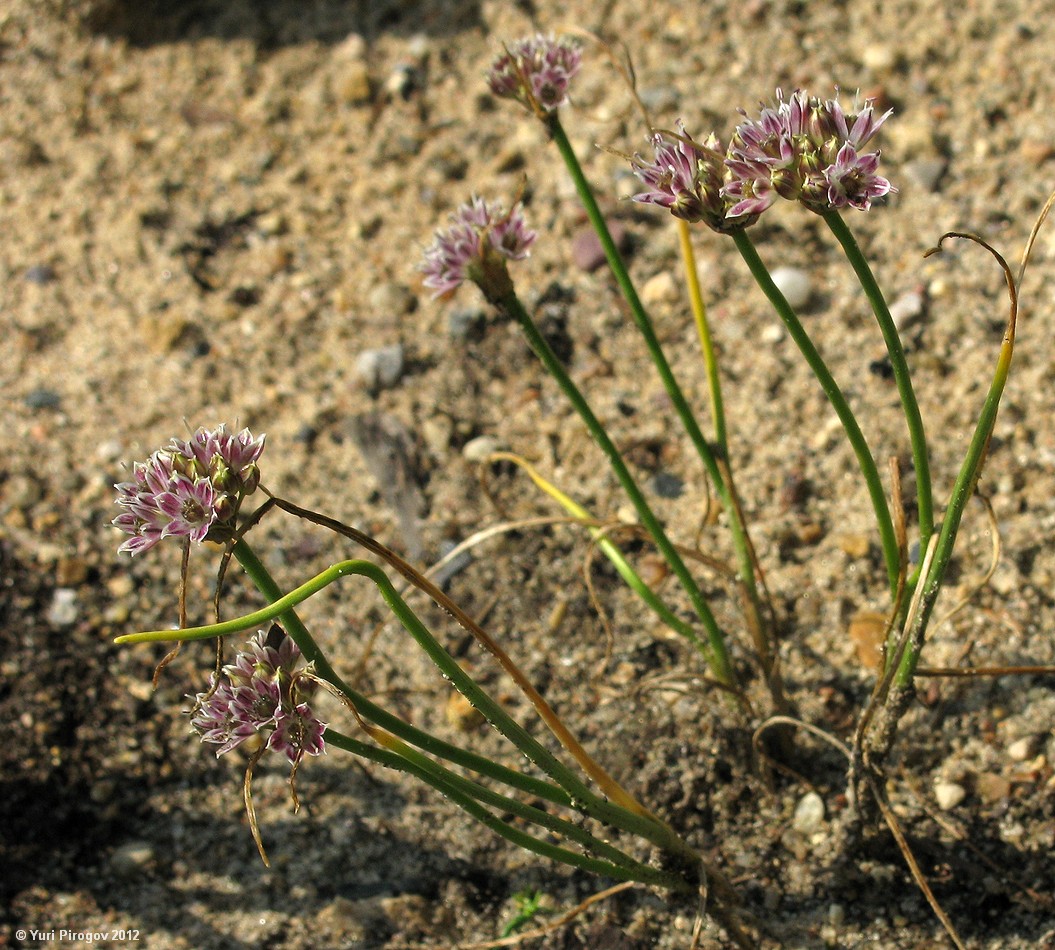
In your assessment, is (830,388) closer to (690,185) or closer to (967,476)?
(967,476)

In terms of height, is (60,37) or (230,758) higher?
(60,37)

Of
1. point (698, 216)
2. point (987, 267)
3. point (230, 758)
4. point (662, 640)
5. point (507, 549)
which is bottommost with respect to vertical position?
point (230, 758)

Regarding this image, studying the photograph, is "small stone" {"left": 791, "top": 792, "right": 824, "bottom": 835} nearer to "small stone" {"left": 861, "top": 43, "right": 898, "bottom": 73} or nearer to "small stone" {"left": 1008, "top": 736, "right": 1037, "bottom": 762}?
"small stone" {"left": 1008, "top": 736, "right": 1037, "bottom": 762}

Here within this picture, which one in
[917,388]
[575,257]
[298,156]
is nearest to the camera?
[917,388]

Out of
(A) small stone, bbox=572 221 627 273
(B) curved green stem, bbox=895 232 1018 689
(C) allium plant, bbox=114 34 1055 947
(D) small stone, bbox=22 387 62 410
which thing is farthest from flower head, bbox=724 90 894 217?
(D) small stone, bbox=22 387 62 410

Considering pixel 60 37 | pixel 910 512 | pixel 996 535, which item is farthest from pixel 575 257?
pixel 60 37

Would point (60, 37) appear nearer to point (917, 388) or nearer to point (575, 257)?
point (575, 257)

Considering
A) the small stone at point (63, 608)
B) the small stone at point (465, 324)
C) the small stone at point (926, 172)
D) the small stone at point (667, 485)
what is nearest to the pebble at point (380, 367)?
the small stone at point (465, 324)
